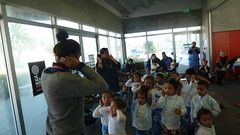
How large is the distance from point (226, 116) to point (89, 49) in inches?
159

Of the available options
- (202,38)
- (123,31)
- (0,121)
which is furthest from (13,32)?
(202,38)

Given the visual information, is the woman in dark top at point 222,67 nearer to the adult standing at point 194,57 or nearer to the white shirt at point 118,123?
the adult standing at point 194,57

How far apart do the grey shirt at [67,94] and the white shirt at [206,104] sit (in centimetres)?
182

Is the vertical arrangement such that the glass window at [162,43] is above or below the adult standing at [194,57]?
above

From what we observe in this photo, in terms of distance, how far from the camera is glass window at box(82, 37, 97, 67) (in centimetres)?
642

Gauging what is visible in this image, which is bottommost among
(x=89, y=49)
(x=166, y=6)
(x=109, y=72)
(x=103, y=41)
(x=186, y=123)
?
(x=186, y=123)

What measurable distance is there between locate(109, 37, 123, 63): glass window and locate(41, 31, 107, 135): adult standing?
7707 millimetres

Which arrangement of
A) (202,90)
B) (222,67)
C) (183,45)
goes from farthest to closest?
(183,45) → (222,67) → (202,90)

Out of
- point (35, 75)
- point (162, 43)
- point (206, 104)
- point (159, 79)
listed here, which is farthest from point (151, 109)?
point (162, 43)

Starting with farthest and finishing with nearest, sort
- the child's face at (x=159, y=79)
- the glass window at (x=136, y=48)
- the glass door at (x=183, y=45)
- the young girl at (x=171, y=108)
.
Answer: the glass window at (x=136, y=48) < the glass door at (x=183, y=45) < the child's face at (x=159, y=79) < the young girl at (x=171, y=108)

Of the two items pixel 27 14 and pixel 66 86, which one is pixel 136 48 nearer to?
pixel 27 14

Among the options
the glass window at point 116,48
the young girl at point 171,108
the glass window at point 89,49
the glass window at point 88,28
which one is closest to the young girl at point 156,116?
the young girl at point 171,108

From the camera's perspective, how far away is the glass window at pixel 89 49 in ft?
21.1

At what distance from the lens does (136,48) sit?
36.8ft
